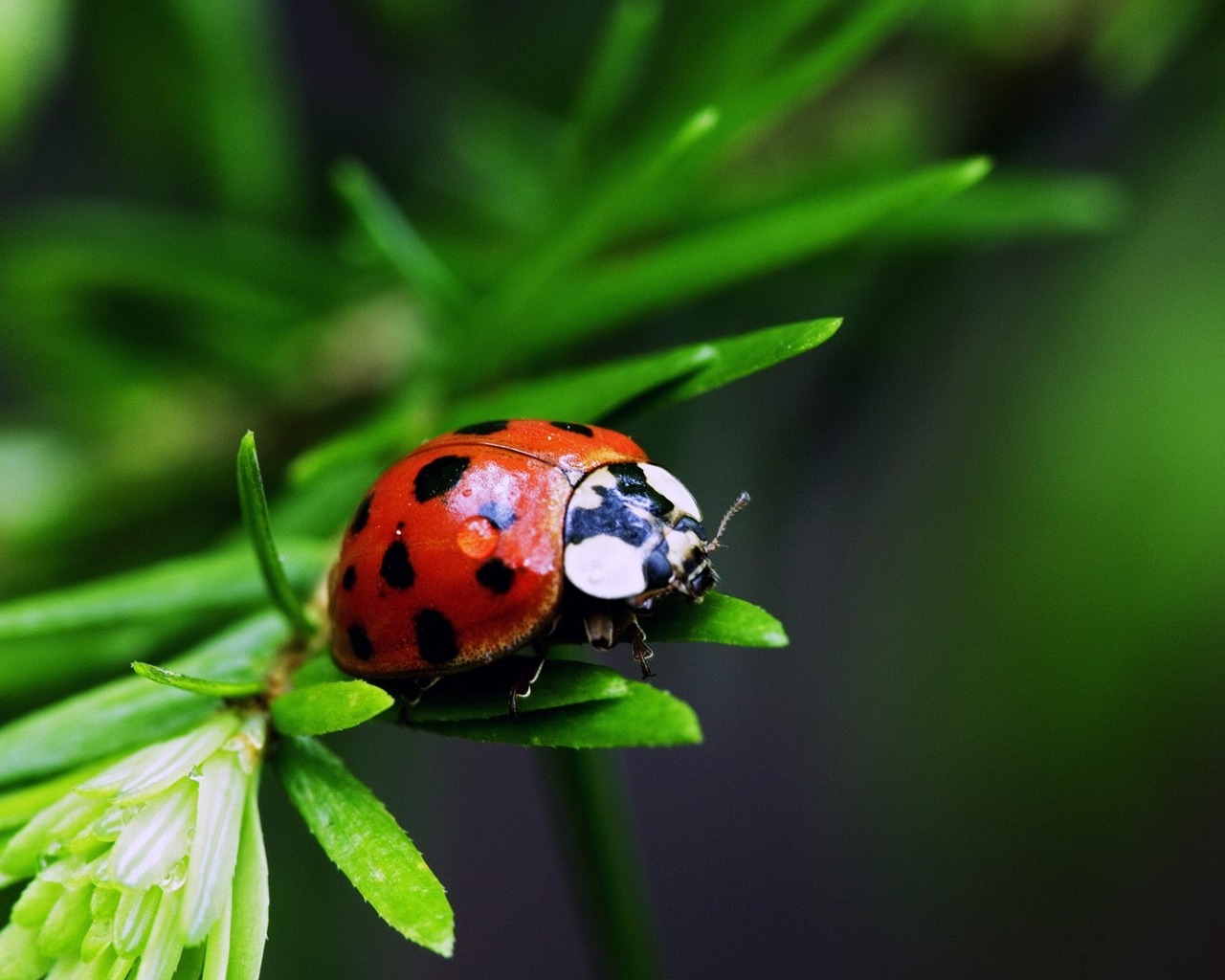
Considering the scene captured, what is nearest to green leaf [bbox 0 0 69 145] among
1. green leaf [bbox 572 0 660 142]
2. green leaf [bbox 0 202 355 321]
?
green leaf [bbox 0 202 355 321]

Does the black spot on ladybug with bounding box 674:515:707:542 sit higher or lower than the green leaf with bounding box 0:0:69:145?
lower

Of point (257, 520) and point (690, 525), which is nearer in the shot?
point (257, 520)

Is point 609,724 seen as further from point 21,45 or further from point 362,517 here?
point 21,45

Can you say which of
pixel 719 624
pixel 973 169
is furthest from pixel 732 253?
pixel 719 624

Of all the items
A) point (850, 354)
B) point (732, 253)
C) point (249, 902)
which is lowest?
point (249, 902)

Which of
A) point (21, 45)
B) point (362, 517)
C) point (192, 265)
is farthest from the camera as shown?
point (192, 265)

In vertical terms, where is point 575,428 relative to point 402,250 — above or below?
below

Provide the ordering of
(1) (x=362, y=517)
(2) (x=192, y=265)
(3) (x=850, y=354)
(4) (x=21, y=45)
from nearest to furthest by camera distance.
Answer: (1) (x=362, y=517) < (4) (x=21, y=45) < (2) (x=192, y=265) < (3) (x=850, y=354)

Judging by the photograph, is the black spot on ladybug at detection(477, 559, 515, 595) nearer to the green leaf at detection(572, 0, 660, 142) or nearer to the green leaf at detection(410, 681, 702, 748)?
the green leaf at detection(410, 681, 702, 748)
